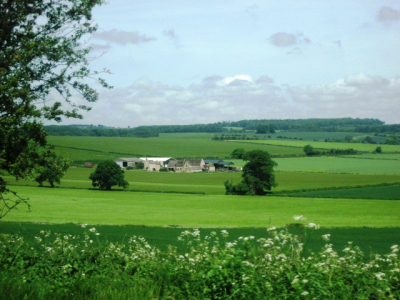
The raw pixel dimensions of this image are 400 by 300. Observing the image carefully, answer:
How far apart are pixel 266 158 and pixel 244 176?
430 centimetres

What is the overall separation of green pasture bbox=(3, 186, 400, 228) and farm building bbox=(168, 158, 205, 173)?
4102cm

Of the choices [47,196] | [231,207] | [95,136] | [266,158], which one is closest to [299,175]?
[266,158]

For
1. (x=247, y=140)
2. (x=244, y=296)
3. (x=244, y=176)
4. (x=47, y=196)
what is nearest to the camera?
(x=244, y=296)

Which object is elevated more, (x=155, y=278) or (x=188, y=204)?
(x=155, y=278)

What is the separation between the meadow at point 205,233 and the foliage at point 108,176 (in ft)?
5.80

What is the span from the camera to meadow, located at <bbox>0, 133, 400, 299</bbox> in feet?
19.5

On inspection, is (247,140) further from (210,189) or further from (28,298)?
(28,298)

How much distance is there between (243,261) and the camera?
6254 millimetres

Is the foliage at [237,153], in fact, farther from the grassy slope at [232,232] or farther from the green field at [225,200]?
the grassy slope at [232,232]

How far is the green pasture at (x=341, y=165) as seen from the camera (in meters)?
83.9

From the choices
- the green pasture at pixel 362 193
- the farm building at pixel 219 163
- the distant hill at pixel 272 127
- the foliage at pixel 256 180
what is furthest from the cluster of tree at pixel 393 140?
the foliage at pixel 256 180

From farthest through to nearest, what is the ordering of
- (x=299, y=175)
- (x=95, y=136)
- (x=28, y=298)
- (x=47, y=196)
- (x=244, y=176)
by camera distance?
(x=95, y=136)
(x=299, y=175)
(x=244, y=176)
(x=47, y=196)
(x=28, y=298)

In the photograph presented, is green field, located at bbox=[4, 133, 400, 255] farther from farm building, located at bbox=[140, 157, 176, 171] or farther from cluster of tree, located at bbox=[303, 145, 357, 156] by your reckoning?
farm building, located at bbox=[140, 157, 176, 171]

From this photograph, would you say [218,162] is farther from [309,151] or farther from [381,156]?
→ [381,156]
